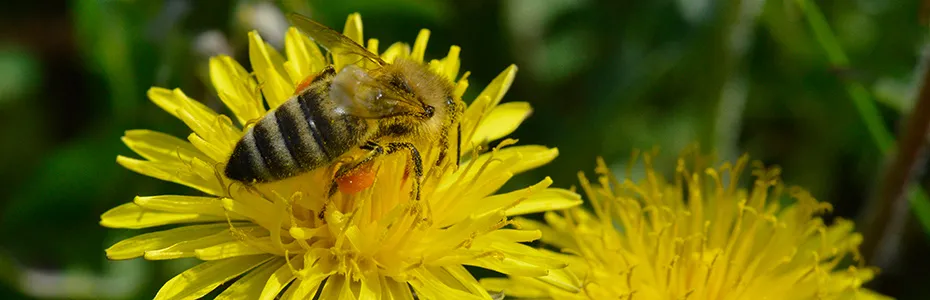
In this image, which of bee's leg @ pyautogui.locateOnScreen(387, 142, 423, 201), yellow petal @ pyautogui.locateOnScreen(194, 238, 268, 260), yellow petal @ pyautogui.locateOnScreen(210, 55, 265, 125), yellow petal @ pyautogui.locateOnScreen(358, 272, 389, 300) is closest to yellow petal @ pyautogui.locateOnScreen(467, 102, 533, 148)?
bee's leg @ pyautogui.locateOnScreen(387, 142, 423, 201)

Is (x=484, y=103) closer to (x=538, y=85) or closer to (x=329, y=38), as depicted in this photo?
(x=329, y=38)

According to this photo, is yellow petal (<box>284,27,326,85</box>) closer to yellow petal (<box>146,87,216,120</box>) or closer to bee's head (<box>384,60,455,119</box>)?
yellow petal (<box>146,87,216,120</box>)

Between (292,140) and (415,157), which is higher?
(415,157)

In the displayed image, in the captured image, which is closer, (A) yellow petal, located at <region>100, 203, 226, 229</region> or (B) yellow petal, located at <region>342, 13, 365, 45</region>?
(A) yellow petal, located at <region>100, 203, 226, 229</region>

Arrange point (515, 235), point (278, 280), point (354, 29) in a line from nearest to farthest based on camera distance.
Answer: point (278, 280), point (515, 235), point (354, 29)

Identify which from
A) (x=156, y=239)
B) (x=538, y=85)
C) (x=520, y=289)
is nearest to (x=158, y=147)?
(x=156, y=239)

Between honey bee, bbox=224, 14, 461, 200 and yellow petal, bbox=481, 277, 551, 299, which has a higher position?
honey bee, bbox=224, 14, 461, 200

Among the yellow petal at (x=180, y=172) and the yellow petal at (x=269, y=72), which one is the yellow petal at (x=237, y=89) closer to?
the yellow petal at (x=269, y=72)

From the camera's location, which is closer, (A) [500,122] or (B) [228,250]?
(B) [228,250]
